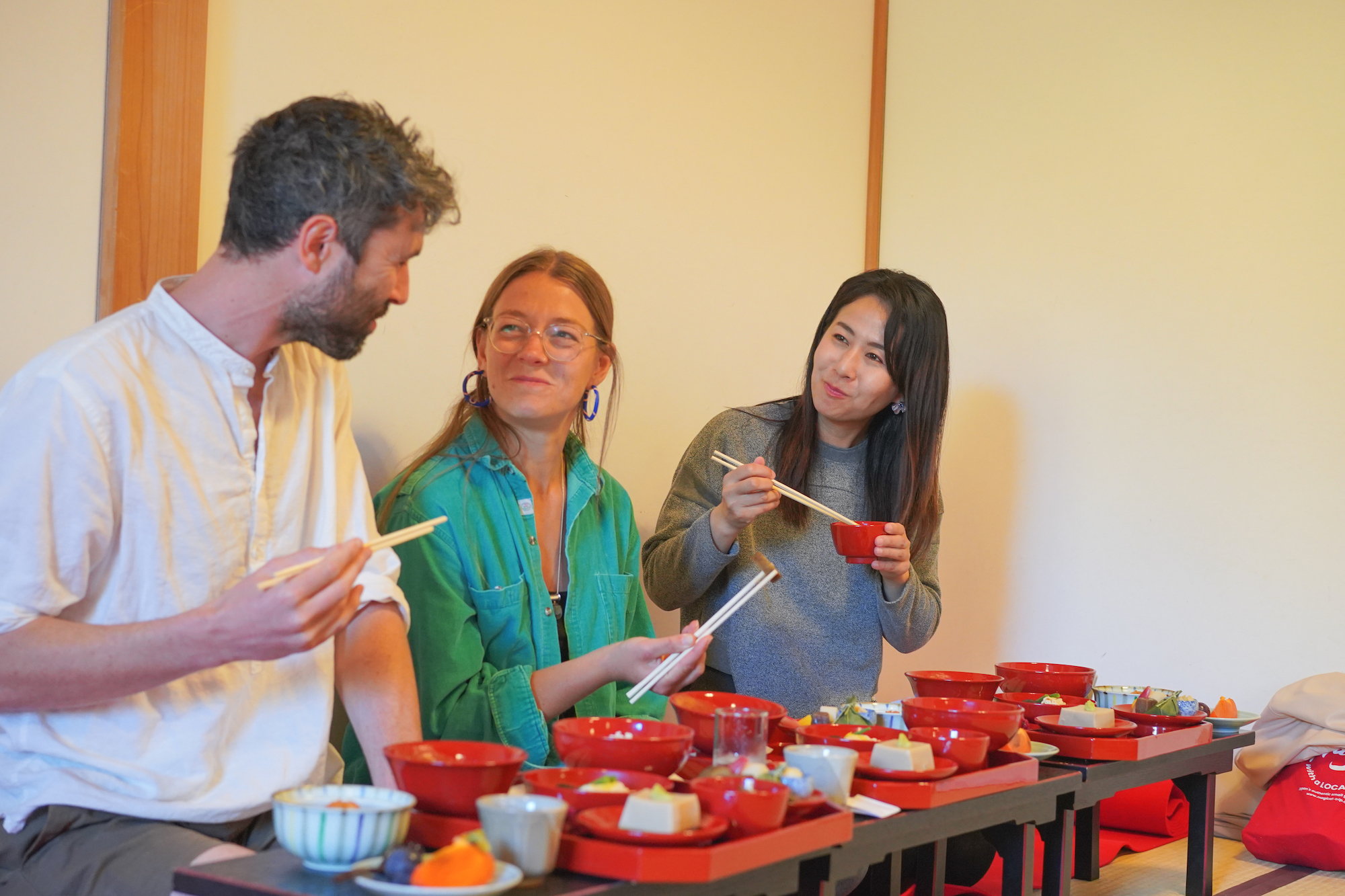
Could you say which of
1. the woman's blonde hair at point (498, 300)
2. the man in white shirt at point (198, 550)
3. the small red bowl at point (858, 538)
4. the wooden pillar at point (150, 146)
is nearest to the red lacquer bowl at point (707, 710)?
the man in white shirt at point (198, 550)

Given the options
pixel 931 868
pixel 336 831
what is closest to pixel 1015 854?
pixel 931 868

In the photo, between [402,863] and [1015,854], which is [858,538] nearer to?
[1015,854]

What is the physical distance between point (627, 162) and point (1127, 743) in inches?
71.9

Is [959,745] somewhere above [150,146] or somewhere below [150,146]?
below

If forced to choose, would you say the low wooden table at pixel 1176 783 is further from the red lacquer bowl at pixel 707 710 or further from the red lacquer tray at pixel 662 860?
the red lacquer tray at pixel 662 860

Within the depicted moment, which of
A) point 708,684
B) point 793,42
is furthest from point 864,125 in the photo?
point 708,684

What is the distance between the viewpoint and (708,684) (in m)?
2.54

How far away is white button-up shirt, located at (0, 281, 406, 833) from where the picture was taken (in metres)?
1.31

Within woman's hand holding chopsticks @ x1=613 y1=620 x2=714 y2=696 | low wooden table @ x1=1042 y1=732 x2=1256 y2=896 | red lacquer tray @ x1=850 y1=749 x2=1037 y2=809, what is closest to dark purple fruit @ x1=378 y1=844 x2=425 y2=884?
red lacquer tray @ x1=850 y1=749 x2=1037 y2=809

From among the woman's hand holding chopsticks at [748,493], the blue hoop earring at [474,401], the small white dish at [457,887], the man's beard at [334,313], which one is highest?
the man's beard at [334,313]

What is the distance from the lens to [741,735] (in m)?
1.34

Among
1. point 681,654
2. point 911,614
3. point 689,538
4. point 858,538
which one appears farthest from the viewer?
point 911,614

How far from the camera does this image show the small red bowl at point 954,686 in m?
1.88

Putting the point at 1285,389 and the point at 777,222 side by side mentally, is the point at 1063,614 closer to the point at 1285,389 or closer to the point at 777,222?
the point at 1285,389
